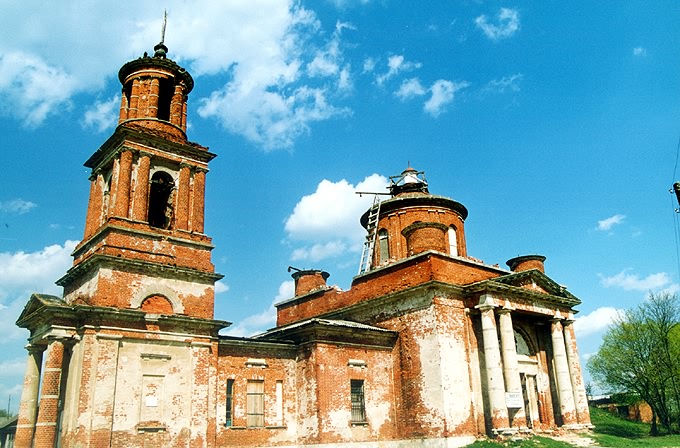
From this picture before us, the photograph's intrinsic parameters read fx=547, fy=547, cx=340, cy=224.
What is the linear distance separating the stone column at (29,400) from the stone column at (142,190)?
17.6 feet

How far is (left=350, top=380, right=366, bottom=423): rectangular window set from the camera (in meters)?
20.9

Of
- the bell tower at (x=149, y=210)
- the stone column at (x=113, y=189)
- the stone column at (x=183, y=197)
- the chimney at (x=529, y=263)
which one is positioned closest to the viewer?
the bell tower at (x=149, y=210)

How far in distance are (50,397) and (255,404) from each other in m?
6.65

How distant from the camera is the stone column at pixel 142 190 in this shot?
18797mm

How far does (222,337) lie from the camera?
19.4m

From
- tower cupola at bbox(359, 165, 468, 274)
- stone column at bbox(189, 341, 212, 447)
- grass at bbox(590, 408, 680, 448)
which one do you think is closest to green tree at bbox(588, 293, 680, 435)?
grass at bbox(590, 408, 680, 448)

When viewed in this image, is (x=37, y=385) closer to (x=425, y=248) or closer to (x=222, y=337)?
(x=222, y=337)

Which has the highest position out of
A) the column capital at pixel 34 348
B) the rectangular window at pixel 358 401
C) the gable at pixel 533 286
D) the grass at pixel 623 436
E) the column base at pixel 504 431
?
the gable at pixel 533 286

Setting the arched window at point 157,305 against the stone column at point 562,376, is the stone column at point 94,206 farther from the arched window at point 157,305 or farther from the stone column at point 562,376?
the stone column at point 562,376

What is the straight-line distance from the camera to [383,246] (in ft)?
94.7

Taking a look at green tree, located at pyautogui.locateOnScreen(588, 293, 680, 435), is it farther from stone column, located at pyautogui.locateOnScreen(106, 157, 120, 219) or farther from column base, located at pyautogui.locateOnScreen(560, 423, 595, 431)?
stone column, located at pyautogui.locateOnScreen(106, 157, 120, 219)

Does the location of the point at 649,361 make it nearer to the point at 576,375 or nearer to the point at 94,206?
the point at 576,375

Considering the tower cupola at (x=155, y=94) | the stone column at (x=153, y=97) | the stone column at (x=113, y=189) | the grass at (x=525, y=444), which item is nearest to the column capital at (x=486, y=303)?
the grass at (x=525, y=444)

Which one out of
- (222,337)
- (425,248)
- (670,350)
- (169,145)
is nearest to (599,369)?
(670,350)
